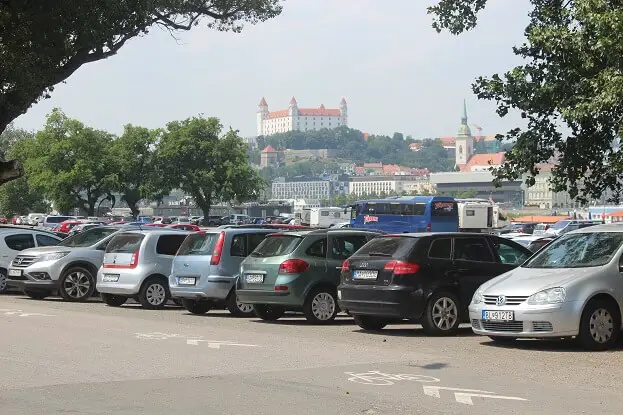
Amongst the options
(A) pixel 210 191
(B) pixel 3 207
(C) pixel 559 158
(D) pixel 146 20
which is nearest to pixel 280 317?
(C) pixel 559 158

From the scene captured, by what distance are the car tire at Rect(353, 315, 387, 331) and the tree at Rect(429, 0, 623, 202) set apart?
4.31 m

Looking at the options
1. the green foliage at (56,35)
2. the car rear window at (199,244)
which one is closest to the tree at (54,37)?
the green foliage at (56,35)

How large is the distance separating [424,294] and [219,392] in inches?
246

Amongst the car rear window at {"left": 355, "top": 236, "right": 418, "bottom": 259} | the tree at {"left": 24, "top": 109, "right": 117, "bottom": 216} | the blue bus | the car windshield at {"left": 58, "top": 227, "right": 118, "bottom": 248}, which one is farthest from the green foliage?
the tree at {"left": 24, "top": 109, "right": 117, "bottom": 216}

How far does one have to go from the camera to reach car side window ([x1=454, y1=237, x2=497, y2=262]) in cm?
1650

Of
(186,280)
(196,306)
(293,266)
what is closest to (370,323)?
(293,266)

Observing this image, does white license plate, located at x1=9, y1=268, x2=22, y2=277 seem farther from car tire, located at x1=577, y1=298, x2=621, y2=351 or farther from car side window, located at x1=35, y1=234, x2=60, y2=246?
car tire, located at x1=577, y1=298, x2=621, y2=351

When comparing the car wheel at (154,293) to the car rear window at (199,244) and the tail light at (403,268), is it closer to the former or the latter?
the car rear window at (199,244)

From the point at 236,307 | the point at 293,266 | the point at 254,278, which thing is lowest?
the point at 236,307

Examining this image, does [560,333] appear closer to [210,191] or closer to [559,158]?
[559,158]

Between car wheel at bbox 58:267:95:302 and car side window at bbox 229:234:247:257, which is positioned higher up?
car side window at bbox 229:234:247:257

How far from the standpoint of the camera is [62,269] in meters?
24.1

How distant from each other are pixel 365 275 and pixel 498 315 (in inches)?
105

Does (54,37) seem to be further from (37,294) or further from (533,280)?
(533,280)
